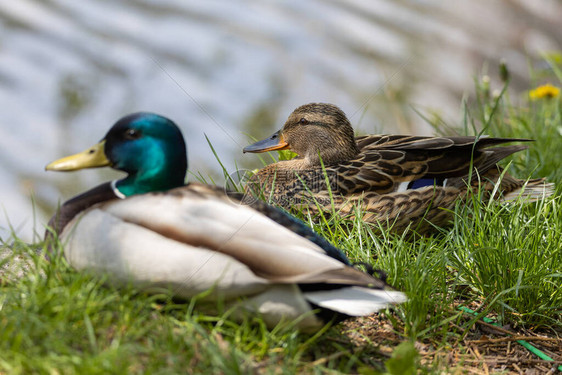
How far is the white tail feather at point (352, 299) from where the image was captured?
2035 mm

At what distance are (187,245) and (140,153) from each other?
1.39ft

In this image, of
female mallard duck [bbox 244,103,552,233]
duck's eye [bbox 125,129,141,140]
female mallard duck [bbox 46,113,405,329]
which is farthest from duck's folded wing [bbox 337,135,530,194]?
duck's eye [bbox 125,129,141,140]

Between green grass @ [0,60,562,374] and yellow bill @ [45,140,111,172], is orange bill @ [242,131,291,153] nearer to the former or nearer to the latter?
green grass @ [0,60,562,374]

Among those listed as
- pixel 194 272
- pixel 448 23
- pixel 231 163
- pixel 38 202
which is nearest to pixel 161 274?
pixel 194 272

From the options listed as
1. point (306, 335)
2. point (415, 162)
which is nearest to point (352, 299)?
point (306, 335)

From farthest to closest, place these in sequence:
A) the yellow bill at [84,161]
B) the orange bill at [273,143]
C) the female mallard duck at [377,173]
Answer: the orange bill at [273,143], the female mallard duck at [377,173], the yellow bill at [84,161]

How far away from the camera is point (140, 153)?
2.23 meters

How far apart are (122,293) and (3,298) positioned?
42 cm

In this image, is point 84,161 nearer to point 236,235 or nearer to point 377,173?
point 236,235

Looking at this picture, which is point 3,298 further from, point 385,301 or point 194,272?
point 385,301

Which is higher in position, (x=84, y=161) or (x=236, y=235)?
(x=84, y=161)

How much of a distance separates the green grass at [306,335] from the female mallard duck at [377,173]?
0.57 ft

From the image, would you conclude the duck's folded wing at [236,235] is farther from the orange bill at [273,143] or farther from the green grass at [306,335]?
the orange bill at [273,143]

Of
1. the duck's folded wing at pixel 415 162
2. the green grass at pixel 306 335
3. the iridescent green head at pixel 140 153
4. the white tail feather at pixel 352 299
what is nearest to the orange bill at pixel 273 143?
the duck's folded wing at pixel 415 162
